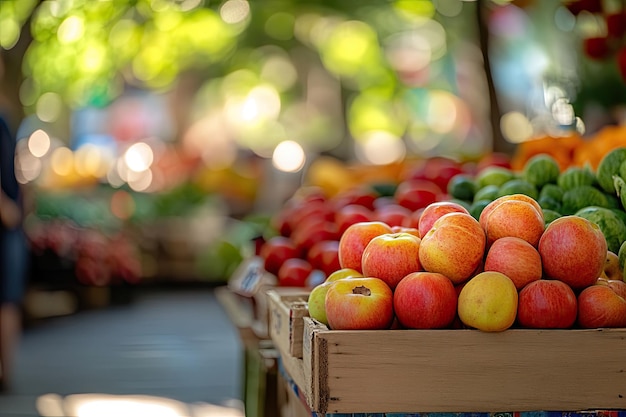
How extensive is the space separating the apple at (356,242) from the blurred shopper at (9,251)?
2840 millimetres

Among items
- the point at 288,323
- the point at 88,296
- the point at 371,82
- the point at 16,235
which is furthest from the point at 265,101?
the point at 288,323

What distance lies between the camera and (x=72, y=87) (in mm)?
7613

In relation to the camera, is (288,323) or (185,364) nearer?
(288,323)

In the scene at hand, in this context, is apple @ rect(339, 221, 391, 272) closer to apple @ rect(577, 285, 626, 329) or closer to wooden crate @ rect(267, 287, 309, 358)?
wooden crate @ rect(267, 287, 309, 358)

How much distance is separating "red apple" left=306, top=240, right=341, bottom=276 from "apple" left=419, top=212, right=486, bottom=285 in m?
1.06

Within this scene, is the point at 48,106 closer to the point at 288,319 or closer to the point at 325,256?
the point at 325,256

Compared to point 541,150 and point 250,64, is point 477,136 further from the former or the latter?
point 541,150

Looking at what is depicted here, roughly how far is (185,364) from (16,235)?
1.40 m

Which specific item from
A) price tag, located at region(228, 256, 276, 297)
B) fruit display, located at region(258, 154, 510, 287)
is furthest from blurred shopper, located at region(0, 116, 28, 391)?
price tag, located at region(228, 256, 276, 297)

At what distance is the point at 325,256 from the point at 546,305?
1325mm

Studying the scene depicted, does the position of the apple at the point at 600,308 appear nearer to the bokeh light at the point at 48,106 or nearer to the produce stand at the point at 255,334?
the produce stand at the point at 255,334

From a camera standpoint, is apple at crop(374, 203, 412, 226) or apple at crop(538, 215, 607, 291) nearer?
apple at crop(538, 215, 607, 291)

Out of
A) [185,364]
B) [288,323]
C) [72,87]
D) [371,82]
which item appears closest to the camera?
[288,323]

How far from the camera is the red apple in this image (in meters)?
3.18
